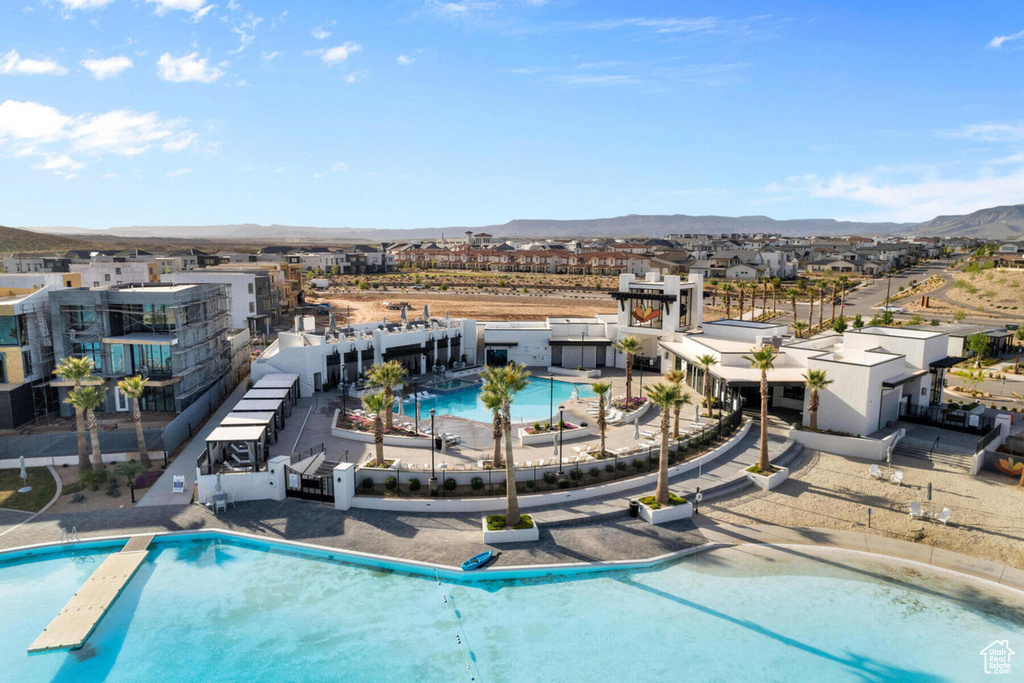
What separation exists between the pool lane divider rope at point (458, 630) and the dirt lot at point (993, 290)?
4143 inches

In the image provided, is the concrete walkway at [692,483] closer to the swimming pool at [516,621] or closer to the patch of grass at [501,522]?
the patch of grass at [501,522]

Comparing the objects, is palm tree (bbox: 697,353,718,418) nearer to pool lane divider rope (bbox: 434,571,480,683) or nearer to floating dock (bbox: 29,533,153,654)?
pool lane divider rope (bbox: 434,571,480,683)

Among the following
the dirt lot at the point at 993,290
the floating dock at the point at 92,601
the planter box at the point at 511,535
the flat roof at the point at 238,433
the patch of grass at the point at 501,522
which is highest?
the dirt lot at the point at 993,290

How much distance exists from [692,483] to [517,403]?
20466 millimetres

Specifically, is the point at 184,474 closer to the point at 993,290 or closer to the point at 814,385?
the point at 814,385

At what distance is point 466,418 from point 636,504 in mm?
18390

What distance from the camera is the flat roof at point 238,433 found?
105 ft

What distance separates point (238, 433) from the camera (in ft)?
108

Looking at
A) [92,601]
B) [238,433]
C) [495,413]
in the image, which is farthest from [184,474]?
[495,413]

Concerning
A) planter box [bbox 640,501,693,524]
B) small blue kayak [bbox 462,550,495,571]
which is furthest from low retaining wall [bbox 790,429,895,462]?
small blue kayak [bbox 462,550,495,571]

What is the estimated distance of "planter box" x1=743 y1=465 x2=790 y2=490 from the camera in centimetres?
3256

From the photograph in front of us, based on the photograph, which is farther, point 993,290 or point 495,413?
point 993,290

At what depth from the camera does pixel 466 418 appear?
45.2 meters

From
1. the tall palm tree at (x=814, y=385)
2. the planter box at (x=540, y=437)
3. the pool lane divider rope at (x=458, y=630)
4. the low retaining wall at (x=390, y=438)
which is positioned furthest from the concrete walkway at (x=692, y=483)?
the low retaining wall at (x=390, y=438)
